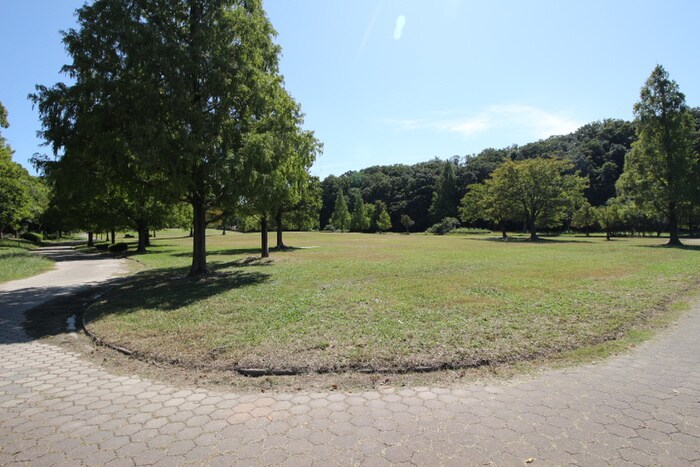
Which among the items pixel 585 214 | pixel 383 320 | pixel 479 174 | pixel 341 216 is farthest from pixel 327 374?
pixel 479 174

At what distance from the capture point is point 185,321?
7.43 metres

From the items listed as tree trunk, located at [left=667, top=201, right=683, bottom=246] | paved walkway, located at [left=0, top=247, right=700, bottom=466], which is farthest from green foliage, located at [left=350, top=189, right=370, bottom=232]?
paved walkway, located at [left=0, top=247, right=700, bottom=466]

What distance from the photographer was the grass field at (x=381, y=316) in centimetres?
538

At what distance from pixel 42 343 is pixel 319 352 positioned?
5.13 meters

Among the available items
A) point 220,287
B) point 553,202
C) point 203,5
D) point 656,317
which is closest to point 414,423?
point 656,317

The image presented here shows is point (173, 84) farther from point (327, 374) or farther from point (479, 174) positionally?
point (479, 174)

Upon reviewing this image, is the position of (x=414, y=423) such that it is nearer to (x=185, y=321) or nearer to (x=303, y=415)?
(x=303, y=415)

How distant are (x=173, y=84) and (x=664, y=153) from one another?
113 ft

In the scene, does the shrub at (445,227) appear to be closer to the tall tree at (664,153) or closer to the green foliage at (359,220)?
the green foliage at (359,220)

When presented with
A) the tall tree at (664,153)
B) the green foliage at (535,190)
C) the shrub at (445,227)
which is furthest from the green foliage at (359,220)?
the tall tree at (664,153)

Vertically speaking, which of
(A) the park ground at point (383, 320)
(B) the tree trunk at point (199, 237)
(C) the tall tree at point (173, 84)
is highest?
(C) the tall tree at point (173, 84)

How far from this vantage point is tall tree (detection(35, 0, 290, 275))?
11078mm

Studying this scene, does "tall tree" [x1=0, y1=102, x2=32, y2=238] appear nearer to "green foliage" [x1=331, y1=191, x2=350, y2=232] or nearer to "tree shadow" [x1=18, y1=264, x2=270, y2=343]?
"tree shadow" [x1=18, y1=264, x2=270, y2=343]

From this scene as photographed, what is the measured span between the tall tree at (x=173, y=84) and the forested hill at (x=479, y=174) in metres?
73.4
